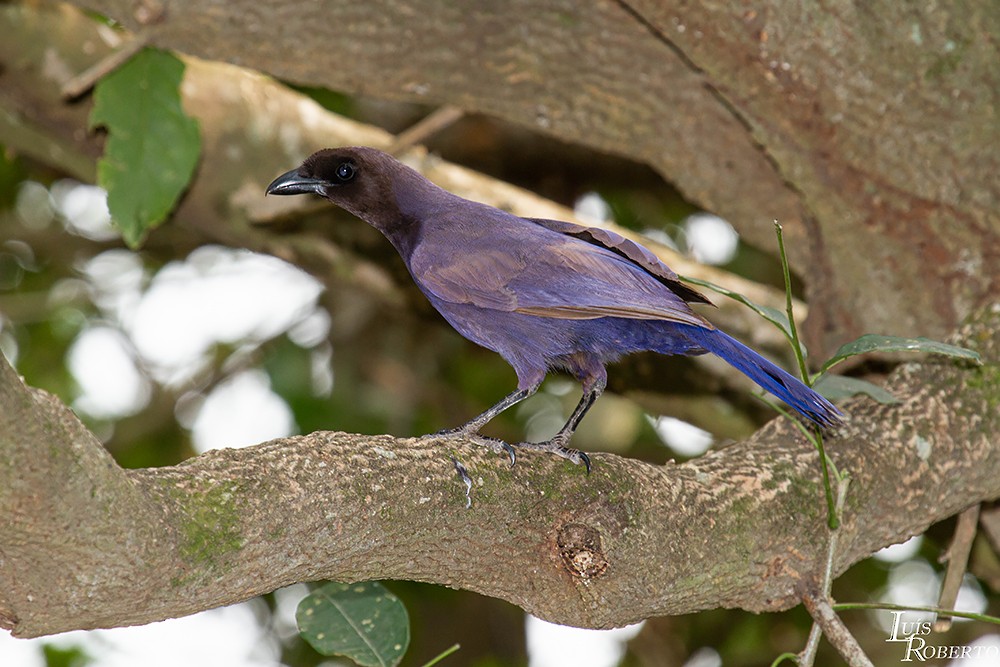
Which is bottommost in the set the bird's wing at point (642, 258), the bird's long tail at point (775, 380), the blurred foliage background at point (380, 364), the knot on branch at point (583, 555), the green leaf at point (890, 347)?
the blurred foliage background at point (380, 364)

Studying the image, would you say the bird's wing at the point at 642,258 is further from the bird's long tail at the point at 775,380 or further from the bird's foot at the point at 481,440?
the bird's foot at the point at 481,440

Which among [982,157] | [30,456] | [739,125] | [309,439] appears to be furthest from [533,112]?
[30,456]

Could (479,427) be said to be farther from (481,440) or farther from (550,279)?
(550,279)

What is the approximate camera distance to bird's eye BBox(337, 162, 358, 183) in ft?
13.4

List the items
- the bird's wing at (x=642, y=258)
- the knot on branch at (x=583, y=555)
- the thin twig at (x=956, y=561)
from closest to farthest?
the knot on branch at (x=583, y=555)
the bird's wing at (x=642, y=258)
the thin twig at (x=956, y=561)

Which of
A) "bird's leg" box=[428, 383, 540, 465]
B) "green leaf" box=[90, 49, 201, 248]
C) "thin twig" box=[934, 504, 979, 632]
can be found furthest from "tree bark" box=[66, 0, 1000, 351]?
"bird's leg" box=[428, 383, 540, 465]

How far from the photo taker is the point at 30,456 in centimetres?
213

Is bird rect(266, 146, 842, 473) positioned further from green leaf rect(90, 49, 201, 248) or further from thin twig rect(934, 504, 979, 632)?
green leaf rect(90, 49, 201, 248)

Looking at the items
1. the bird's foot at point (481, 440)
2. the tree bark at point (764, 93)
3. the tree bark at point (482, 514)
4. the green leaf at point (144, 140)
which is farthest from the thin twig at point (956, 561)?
the green leaf at point (144, 140)

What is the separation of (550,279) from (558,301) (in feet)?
0.32

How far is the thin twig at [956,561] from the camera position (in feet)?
12.7

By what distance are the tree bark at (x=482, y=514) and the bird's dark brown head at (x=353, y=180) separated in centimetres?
133

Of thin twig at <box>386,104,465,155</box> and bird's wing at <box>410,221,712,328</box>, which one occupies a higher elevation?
bird's wing at <box>410,221,712,328</box>

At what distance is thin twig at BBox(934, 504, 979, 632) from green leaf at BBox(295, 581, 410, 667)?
1.79 m
